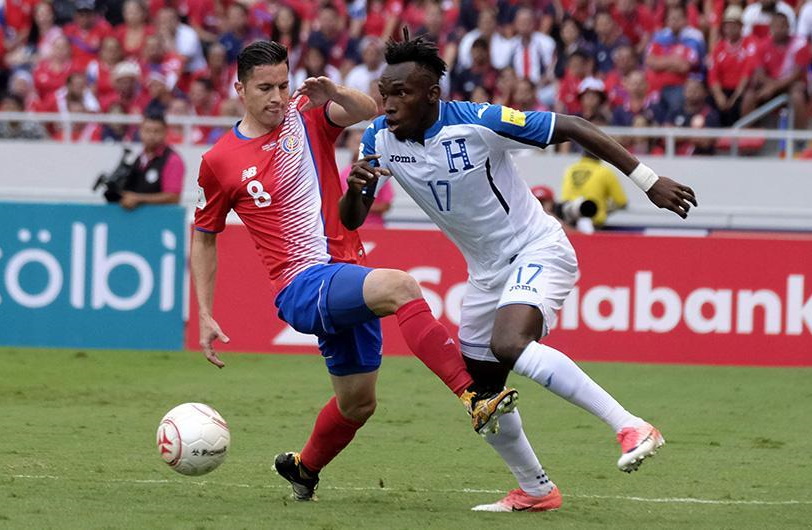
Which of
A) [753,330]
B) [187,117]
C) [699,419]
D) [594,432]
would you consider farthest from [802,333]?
[187,117]

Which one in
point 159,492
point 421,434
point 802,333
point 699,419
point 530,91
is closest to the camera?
point 159,492

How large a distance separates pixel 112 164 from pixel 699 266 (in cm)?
773

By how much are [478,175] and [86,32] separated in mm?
14199

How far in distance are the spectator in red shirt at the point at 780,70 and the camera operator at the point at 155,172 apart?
23.1 ft

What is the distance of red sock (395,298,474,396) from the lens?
6.46 m

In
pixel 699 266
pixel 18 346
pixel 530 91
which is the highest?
pixel 530 91

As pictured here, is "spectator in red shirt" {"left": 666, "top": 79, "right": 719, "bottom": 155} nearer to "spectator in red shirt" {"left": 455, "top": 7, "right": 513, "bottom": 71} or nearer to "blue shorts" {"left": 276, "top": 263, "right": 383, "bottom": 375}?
"spectator in red shirt" {"left": 455, "top": 7, "right": 513, "bottom": 71}

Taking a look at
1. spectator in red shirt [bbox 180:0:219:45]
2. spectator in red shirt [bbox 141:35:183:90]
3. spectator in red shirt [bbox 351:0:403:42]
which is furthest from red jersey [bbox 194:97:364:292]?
spectator in red shirt [bbox 180:0:219:45]

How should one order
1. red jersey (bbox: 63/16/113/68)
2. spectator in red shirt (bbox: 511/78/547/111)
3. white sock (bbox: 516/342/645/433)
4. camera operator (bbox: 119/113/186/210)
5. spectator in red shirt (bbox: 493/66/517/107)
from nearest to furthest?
1. white sock (bbox: 516/342/645/433)
2. camera operator (bbox: 119/113/186/210)
3. spectator in red shirt (bbox: 511/78/547/111)
4. spectator in red shirt (bbox: 493/66/517/107)
5. red jersey (bbox: 63/16/113/68)

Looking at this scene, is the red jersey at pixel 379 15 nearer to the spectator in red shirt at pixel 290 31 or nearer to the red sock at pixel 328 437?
the spectator in red shirt at pixel 290 31

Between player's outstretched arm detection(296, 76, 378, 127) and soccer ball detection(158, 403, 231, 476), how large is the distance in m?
1.63

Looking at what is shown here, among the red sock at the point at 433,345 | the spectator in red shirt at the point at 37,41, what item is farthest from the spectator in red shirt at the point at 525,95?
the red sock at the point at 433,345

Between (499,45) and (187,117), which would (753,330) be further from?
(187,117)

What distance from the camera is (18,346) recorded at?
1365 cm
